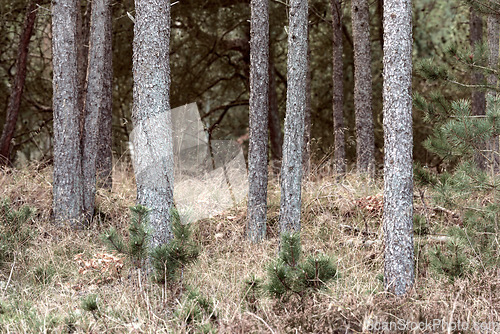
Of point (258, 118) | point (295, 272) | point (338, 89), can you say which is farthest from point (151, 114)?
point (338, 89)

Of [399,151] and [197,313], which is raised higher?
[399,151]

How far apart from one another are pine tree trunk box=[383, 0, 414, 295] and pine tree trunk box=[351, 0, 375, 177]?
13.0 ft

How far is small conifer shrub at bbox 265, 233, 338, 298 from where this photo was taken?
4.05 metres

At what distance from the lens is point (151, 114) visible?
19.4 ft

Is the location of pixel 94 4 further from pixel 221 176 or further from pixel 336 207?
pixel 336 207

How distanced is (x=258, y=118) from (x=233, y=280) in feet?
8.17

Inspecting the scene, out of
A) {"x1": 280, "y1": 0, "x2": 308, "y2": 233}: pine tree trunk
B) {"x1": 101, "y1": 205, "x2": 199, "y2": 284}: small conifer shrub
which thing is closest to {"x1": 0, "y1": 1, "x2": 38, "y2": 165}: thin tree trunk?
{"x1": 280, "y1": 0, "x2": 308, "y2": 233}: pine tree trunk

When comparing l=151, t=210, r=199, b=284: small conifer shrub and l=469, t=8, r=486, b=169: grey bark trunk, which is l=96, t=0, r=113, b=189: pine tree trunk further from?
l=469, t=8, r=486, b=169: grey bark trunk

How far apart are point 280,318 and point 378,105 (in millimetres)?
10341

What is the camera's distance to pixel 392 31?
502cm

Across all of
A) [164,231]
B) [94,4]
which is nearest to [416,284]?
[164,231]

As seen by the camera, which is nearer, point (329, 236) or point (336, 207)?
point (329, 236)

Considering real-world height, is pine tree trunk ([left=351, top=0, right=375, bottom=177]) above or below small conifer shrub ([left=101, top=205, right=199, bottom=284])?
above

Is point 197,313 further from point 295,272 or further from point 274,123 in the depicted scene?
point 274,123
